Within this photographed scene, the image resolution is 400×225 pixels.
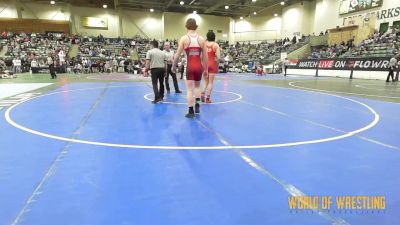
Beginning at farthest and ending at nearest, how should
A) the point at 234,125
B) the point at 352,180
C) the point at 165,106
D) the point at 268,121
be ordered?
the point at 165,106
the point at 268,121
the point at 234,125
the point at 352,180

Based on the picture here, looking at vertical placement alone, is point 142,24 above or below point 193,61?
above

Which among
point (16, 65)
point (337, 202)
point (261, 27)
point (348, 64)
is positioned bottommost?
point (337, 202)

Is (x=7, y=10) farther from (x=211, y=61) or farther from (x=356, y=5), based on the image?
(x=356, y=5)

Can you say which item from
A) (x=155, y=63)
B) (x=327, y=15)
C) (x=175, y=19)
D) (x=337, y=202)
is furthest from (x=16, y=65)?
(x=327, y=15)

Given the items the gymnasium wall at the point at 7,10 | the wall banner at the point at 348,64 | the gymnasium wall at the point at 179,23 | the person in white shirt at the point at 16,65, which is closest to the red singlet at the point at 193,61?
the wall banner at the point at 348,64

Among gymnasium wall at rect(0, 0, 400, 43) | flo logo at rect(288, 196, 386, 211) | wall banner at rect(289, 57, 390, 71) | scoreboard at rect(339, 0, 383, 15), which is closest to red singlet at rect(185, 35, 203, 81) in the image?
flo logo at rect(288, 196, 386, 211)

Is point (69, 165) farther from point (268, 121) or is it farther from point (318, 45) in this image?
point (318, 45)

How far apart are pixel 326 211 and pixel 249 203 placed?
63cm

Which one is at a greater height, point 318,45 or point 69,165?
point 318,45

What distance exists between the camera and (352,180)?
306 cm

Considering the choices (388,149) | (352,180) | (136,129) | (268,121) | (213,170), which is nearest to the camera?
(352,180)

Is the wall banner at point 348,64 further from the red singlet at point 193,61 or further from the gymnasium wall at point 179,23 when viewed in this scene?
the gymnasium wall at point 179,23

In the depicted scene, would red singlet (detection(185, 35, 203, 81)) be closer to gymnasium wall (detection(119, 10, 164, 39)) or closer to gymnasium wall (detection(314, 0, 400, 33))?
gymnasium wall (detection(314, 0, 400, 33))

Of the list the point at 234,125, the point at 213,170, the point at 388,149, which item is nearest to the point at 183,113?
the point at 234,125
